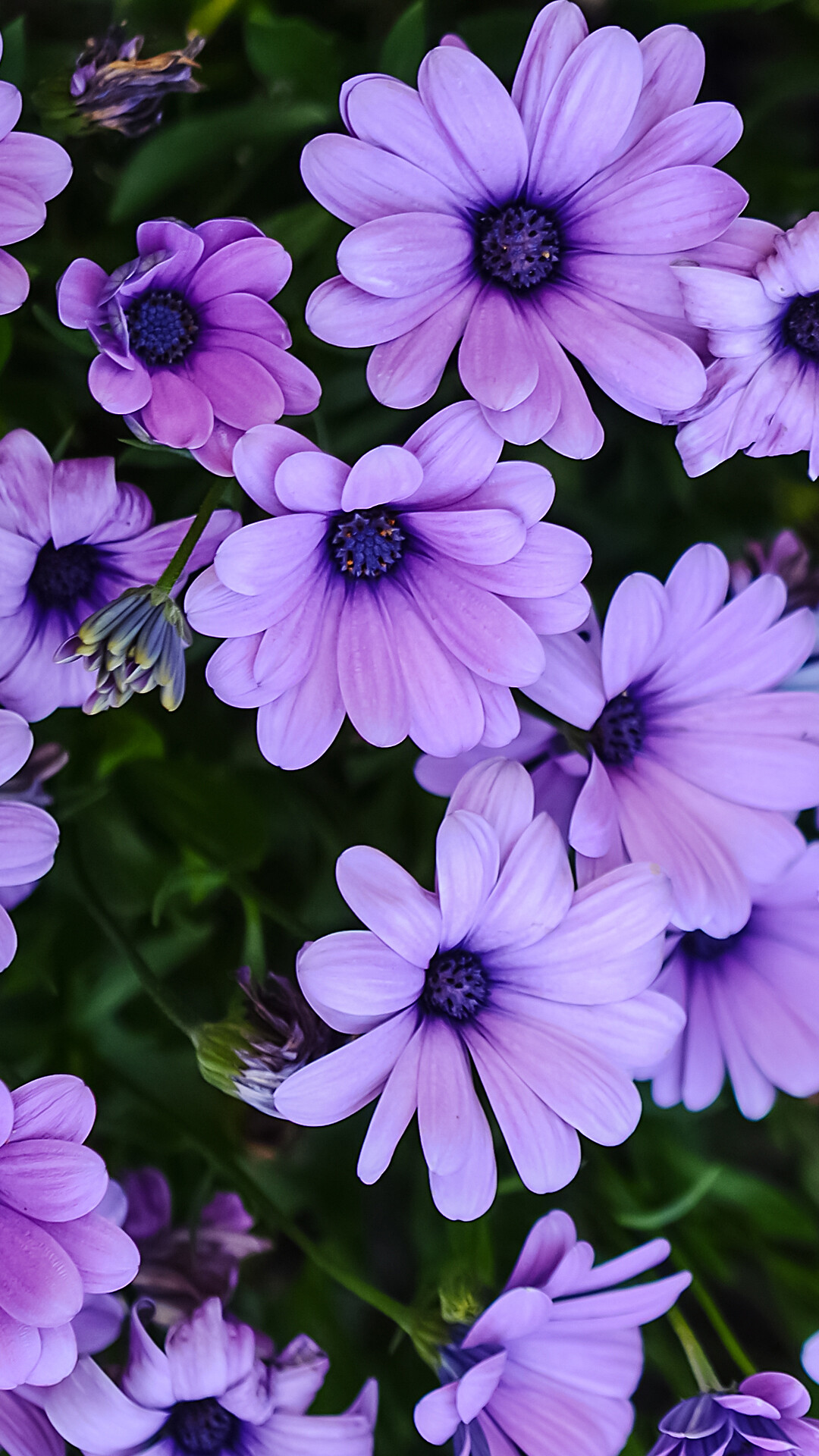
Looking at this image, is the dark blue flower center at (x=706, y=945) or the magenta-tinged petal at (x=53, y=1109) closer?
the magenta-tinged petal at (x=53, y=1109)

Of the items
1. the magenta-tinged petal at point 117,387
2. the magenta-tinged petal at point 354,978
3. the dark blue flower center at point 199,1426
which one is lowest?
the dark blue flower center at point 199,1426

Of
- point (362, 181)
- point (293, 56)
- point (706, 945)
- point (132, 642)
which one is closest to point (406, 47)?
point (293, 56)

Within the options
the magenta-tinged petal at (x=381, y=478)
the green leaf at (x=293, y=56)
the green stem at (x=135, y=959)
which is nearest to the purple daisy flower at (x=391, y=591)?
the magenta-tinged petal at (x=381, y=478)

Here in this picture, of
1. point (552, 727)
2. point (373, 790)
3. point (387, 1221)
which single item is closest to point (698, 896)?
point (552, 727)

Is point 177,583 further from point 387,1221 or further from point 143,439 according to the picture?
point 387,1221

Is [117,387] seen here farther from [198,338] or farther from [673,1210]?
[673,1210]

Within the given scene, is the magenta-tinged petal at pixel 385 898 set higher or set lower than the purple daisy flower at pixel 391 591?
lower

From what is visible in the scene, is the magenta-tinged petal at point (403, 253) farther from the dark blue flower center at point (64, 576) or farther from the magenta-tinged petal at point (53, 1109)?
the magenta-tinged petal at point (53, 1109)
